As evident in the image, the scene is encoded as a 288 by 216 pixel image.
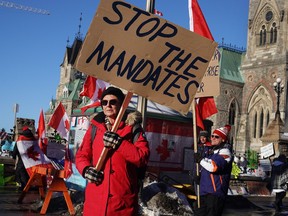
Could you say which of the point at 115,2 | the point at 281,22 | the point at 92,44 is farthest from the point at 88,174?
the point at 281,22

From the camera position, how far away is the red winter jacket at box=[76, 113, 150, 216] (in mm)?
3764

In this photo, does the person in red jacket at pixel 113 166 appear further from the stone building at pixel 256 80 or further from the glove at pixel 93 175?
the stone building at pixel 256 80

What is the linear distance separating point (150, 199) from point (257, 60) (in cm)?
3932

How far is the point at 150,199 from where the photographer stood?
8.84 m

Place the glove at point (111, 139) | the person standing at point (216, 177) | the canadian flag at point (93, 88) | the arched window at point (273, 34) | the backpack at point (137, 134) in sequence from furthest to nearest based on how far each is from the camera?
the arched window at point (273, 34) < the canadian flag at point (93, 88) < the person standing at point (216, 177) < the backpack at point (137, 134) < the glove at point (111, 139)

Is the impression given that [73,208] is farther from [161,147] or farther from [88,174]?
[88,174]

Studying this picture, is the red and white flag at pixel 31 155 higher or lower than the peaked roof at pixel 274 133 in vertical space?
lower

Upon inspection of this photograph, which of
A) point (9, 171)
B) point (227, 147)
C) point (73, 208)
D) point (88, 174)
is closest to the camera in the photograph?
point (88, 174)

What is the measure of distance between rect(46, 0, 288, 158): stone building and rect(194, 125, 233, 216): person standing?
3665 centimetres

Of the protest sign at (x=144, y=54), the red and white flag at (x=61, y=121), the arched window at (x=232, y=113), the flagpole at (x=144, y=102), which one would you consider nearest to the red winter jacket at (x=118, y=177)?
the protest sign at (x=144, y=54)

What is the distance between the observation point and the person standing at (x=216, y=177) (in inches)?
226

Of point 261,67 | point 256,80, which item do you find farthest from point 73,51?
point 261,67

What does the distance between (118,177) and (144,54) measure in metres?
1.14

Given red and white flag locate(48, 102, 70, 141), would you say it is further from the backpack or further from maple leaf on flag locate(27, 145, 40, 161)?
the backpack
